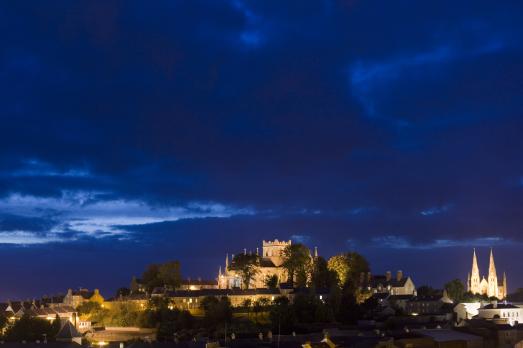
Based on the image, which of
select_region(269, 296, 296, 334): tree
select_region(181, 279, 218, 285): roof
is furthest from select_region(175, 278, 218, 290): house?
select_region(269, 296, 296, 334): tree

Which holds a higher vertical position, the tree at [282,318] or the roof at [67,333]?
the tree at [282,318]

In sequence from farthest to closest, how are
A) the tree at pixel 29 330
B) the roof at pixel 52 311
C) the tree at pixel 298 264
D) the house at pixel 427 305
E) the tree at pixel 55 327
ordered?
the roof at pixel 52 311 → the tree at pixel 298 264 → the house at pixel 427 305 → the tree at pixel 55 327 → the tree at pixel 29 330

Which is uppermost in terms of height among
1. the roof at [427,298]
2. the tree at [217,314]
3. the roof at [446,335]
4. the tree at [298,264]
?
the tree at [298,264]

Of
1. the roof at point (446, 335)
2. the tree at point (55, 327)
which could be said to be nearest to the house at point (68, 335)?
the tree at point (55, 327)

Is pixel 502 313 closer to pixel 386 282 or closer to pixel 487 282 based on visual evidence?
pixel 386 282

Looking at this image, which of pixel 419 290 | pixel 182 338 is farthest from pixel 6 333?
pixel 419 290

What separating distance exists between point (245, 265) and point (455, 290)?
35790 mm

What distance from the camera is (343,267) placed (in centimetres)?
11619

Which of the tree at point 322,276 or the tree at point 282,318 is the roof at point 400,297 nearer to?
the tree at point 322,276

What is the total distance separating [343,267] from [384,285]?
73.1 feet

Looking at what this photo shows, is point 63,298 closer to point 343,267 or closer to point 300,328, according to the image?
point 343,267

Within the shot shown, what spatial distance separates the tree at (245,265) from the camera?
400 ft

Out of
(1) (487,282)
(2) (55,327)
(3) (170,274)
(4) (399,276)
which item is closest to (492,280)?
(1) (487,282)

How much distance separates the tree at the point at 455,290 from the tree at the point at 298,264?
24.6 metres
